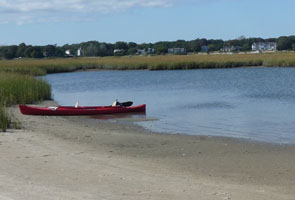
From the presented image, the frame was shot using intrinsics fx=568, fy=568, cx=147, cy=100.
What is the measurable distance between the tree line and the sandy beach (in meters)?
117

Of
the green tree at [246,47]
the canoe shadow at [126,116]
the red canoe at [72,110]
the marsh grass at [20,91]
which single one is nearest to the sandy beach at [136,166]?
the red canoe at [72,110]

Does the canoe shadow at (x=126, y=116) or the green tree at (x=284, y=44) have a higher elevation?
the green tree at (x=284, y=44)

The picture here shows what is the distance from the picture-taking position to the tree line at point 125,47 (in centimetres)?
13625

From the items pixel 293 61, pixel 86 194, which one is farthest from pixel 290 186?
pixel 293 61

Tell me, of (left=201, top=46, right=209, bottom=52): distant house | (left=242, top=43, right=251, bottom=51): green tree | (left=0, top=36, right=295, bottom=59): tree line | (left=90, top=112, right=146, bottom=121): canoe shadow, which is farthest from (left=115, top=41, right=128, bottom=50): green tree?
(left=90, top=112, right=146, bottom=121): canoe shadow

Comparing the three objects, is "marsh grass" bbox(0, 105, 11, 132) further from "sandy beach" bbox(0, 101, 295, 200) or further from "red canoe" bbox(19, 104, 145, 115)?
"red canoe" bbox(19, 104, 145, 115)

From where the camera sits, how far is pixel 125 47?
540 ft

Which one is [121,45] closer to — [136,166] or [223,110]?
[223,110]

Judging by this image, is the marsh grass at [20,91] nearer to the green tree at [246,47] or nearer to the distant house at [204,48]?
the distant house at [204,48]

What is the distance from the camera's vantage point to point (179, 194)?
334 inches

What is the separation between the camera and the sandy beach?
8586 mm

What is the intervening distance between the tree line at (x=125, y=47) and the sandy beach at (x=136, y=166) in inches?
4619

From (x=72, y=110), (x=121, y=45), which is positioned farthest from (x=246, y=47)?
(x=72, y=110)

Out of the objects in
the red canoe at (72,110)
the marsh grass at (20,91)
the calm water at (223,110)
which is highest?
the marsh grass at (20,91)
